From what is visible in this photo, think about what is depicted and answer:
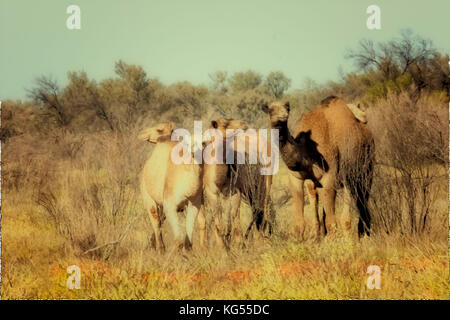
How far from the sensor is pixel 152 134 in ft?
30.0

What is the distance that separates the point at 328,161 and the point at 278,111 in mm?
1348

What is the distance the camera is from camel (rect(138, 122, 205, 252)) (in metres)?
7.95

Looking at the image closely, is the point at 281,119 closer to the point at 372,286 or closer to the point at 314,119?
the point at 314,119

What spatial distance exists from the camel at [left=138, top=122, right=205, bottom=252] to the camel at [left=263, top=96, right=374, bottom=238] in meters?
1.36

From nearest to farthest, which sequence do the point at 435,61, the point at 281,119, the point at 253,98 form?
the point at 281,119 → the point at 435,61 → the point at 253,98

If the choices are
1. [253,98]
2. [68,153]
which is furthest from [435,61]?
[68,153]

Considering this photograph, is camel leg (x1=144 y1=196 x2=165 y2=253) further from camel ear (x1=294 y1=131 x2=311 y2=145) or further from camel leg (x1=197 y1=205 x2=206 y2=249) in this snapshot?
camel ear (x1=294 y1=131 x2=311 y2=145)

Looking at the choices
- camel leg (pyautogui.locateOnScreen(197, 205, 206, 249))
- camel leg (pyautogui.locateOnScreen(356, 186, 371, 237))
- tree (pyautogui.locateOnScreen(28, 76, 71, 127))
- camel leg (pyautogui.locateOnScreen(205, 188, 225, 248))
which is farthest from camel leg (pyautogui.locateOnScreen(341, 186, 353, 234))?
tree (pyautogui.locateOnScreen(28, 76, 71, 127))

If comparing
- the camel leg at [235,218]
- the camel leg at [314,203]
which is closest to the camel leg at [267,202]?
the camel leg at [235,218]

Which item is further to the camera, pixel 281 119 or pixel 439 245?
pixel 281 119

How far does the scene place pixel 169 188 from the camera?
8133 millimetres

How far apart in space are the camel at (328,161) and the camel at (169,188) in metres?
1.36

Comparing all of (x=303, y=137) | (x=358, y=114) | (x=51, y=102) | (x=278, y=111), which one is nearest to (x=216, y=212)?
(x=278, y=111)

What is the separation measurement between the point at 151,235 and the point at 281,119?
269 cm
